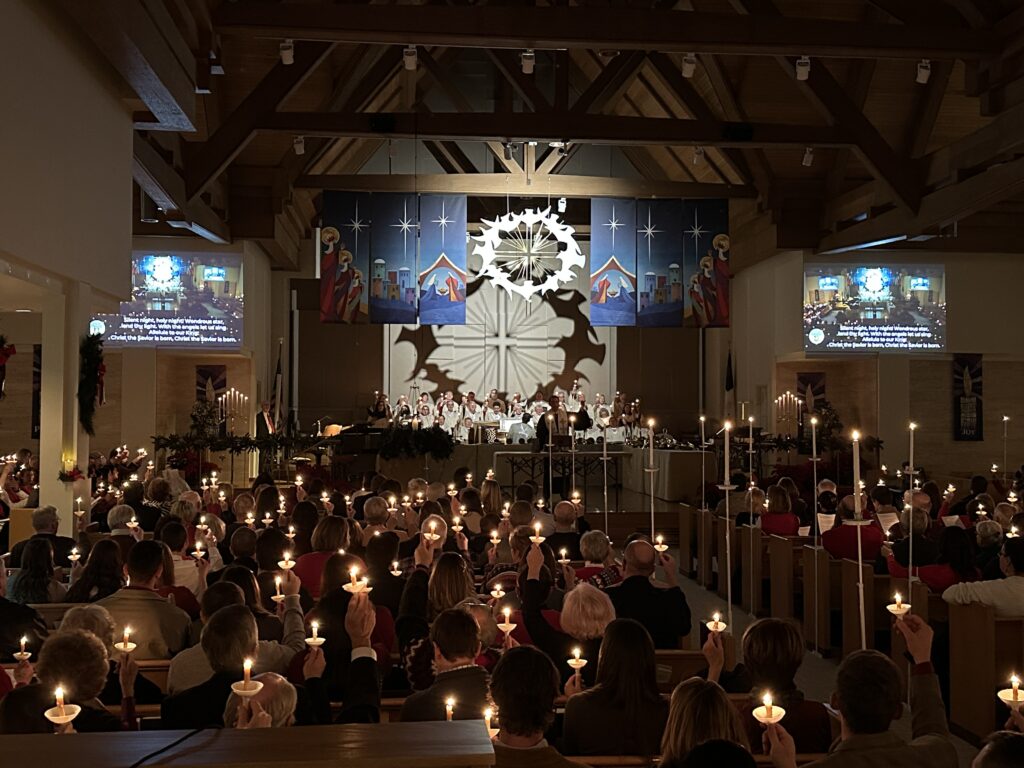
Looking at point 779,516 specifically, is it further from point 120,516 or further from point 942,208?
point 942,208

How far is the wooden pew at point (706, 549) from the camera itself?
1060 centimetres

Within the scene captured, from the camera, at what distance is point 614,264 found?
55.4ft

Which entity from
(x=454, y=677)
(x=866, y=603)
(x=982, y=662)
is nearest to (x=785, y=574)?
(x=866, y=603)

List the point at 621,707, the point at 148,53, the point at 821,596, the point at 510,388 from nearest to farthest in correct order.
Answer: the point at 621,707 → the point at 821,596 → the point at 148,53 → the point at 510,388

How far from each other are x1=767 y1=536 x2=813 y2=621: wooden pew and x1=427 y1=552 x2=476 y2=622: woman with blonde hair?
430 centimetres

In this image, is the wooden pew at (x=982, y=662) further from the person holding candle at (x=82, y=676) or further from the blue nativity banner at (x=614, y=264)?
the blue nativity banner at (x=614, y=264)

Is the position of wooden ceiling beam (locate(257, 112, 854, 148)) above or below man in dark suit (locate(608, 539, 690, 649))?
above

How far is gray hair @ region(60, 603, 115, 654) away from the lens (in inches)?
143

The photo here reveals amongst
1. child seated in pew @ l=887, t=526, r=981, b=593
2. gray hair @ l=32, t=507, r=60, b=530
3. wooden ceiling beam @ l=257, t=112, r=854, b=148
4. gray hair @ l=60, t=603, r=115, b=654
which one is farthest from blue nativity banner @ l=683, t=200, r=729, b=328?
gray hair @ l=60, t=603, r=115, b=654

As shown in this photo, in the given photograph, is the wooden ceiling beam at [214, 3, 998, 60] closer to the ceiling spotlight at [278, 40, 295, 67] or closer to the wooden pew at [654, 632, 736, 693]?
the ceiling spotlight at [278, 40, 295, 67]

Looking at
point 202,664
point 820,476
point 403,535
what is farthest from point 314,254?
point 202,664

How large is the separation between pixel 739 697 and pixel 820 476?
40.1 feet

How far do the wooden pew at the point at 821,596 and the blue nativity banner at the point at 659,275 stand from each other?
353 inches

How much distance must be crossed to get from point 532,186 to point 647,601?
12856 mm
